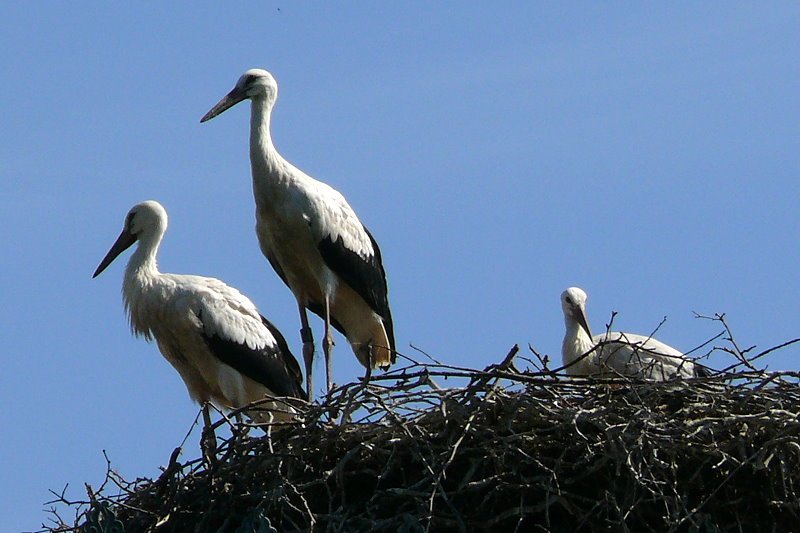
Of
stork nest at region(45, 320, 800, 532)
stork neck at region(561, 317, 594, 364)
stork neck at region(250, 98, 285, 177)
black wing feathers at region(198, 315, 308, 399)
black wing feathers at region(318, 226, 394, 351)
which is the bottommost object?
stork nest at region(45, 320, 800, 532)

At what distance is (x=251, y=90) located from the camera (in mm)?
9984

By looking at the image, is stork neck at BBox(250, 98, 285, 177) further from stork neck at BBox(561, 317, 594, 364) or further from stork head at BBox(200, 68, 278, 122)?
stork neck at BBox(561, 317, 594, 364)

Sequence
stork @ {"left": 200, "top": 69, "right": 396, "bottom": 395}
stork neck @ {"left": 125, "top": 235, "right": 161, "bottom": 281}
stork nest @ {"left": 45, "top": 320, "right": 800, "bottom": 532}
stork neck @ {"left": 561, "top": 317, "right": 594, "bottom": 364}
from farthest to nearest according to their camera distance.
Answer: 1. stork neck @ {"left": 561, "top": 317, "right": 594, "bottom": 364}
2. stork neck @ {"left": 125, "top": 235, "right": 161, "bottom": 281}
3. stork @ {"left": 200, "top": 69, "right": 396, "bottom": 395}
4. stork nest @ {"left": 45, "top": 320, "right": 800, "bottom": 532}

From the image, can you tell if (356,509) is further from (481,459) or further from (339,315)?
(339,315)

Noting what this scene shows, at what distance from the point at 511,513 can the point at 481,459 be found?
0.81ft

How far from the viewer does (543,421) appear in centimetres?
662

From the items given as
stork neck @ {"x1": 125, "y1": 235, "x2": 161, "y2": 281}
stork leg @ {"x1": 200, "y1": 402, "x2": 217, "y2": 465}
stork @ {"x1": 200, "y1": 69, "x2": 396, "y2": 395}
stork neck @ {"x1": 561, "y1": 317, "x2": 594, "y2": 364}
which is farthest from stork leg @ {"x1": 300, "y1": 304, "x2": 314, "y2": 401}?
stork leg @ {"x1": 200, "y1": 402, "x2": 217, "y2": 465}

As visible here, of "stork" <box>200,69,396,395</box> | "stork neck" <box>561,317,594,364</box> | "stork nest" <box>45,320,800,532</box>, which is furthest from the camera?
"stork neck" <box>561,317,594,364</box>

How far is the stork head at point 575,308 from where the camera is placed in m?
10.8

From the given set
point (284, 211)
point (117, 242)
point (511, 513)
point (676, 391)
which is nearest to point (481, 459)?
point (511, 513)

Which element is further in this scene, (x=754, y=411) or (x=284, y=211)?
(x=284, y=211)

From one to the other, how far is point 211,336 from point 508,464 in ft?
10.8

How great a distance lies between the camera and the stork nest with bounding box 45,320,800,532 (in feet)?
20.9

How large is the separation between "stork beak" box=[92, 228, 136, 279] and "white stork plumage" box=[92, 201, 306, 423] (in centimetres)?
40
